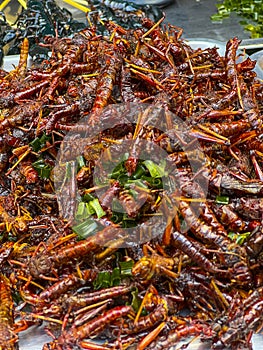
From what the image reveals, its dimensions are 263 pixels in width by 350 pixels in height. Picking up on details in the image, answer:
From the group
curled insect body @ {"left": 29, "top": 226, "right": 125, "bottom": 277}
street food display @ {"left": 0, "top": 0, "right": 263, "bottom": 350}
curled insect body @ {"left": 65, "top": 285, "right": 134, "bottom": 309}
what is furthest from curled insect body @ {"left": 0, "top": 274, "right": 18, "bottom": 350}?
curled insect body @ {"left": 65, "top": 285, "right": 134, "bottom": 309}

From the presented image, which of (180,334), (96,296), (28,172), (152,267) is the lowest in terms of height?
(180,334)

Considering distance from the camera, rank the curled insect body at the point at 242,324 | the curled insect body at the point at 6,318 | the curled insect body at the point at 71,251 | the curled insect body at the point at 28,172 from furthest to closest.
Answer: the curled insect body at the point at 28,172 < the curled insect body at the point at 71,251 < the curled insect body at the point at 6,318 < the curled insect body at the point at 242,324

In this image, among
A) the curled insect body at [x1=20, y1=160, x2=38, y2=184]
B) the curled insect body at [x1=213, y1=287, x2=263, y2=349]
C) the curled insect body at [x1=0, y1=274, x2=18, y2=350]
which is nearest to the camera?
the curled insect body at [x1=213, y1=287, x2=263, y2=349]

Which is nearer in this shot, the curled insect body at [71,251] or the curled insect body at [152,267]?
the curled insect body at [152,267]

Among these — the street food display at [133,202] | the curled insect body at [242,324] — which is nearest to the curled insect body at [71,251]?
the street food display at [133,202]

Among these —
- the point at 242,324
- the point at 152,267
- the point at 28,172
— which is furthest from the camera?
the point at 28,172

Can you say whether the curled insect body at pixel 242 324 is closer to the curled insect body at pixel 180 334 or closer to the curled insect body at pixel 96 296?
the curled insect body at pixel 180 334

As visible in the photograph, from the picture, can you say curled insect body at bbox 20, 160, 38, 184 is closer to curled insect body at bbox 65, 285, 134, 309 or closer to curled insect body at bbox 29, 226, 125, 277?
curled insect body at bbox 29, 226, 125, 277

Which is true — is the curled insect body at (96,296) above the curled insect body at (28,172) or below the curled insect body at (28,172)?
below

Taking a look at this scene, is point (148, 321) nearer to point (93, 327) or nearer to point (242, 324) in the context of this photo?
point (93, 327)

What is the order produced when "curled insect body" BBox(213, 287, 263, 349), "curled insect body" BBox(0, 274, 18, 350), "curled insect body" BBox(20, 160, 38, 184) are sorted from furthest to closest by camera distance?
"curled insect body" BBox(20, 160, 38, 184), "curled insect body" BBox(0, 274, 18, 350), "curled insect body" BBox(213, 287, 263, 349)

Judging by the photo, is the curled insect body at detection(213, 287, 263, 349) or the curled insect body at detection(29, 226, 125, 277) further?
the curled insect body at detection(29, 226, 125, 277)

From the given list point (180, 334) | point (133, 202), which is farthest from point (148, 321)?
point (133, 202)
